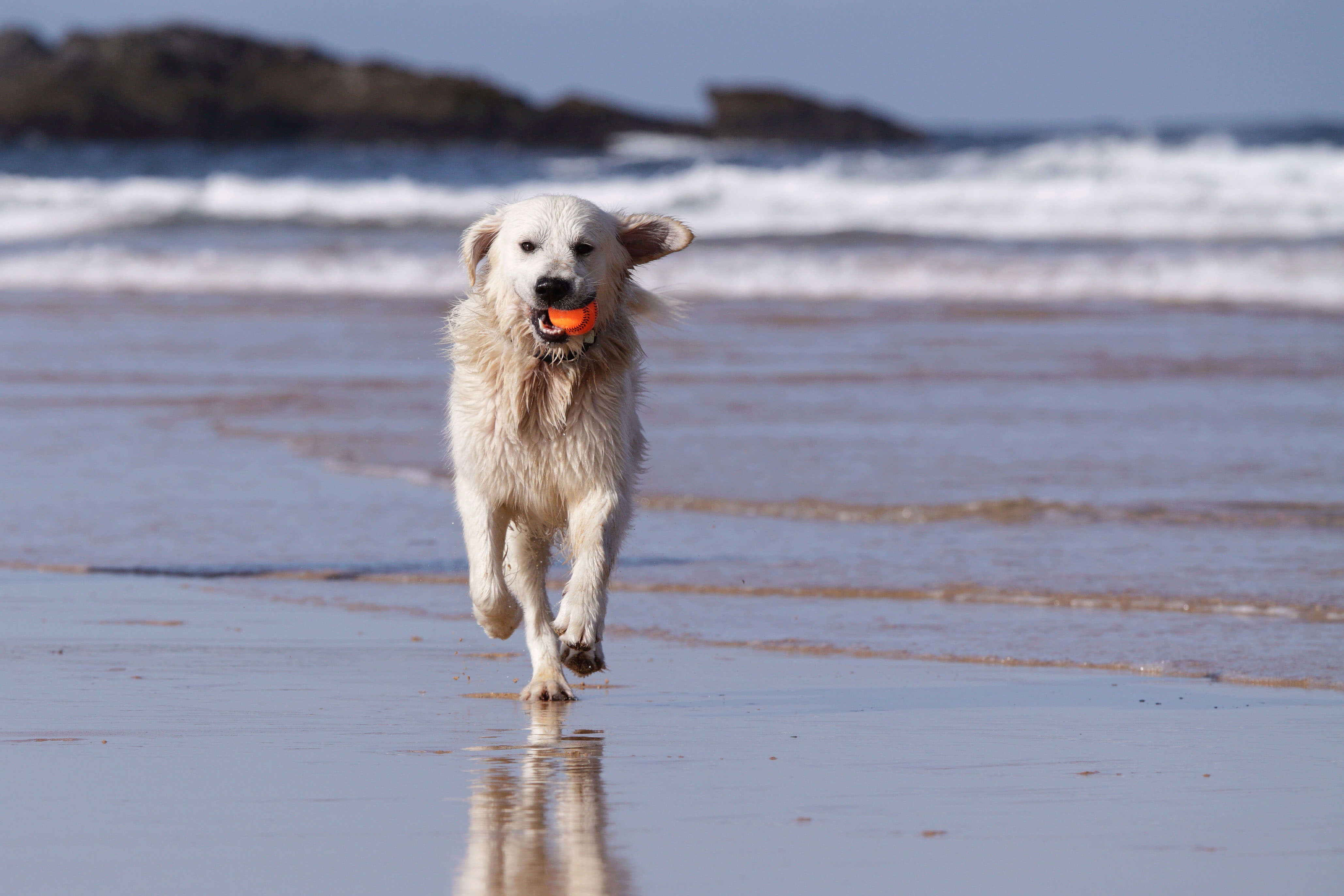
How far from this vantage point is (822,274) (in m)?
21.7

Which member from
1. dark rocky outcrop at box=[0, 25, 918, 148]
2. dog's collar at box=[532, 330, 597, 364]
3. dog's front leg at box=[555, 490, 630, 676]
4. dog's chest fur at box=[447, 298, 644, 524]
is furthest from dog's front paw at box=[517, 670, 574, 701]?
dark rocky outcrop at box=[0, 25, 918, 148]

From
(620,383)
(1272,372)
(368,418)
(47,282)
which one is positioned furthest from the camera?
(47,282)

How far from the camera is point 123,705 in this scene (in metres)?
4.54

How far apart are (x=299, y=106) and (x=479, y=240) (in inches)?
2692

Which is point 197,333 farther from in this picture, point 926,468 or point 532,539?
point 532,539

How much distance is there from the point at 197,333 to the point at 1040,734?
42.1 feet

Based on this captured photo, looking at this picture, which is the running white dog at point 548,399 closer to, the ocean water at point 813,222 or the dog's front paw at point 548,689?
the dog's front paw at point 548,689

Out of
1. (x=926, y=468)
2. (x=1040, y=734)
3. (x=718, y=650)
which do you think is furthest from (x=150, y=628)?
(x=926, y=468)

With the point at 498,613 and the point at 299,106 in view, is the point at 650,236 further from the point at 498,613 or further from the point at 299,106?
the point at 299,106

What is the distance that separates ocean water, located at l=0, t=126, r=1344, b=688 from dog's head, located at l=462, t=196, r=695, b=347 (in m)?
0.68

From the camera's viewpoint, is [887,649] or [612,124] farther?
[612,124]

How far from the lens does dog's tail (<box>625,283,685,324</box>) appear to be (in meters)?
5.00

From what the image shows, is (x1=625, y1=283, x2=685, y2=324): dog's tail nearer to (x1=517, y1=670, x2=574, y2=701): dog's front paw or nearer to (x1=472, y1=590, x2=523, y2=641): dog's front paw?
(x1=472, y1=590, x2=523, y2=641): dog's front paw

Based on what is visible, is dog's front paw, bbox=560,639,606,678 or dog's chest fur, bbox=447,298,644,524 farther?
dog's chest fur, bbox=447,298,644,524
